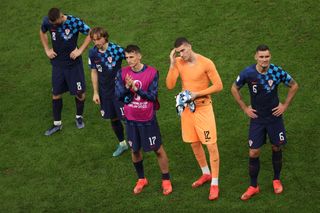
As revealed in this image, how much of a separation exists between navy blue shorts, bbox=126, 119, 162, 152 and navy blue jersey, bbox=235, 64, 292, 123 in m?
1.41

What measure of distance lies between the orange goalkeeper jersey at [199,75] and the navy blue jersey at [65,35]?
8.34ft

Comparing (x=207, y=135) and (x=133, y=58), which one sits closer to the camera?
(x=133, y=58)

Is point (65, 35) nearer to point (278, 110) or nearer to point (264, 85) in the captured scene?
point (264, 85)

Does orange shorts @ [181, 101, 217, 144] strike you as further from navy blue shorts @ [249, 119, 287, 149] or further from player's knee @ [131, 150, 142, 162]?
player's knee @ [131, 150, 142, 162]

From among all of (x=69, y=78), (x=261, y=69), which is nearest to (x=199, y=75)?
(x=261, y=69)

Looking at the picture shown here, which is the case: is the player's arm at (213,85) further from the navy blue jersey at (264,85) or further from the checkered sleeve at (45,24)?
the checkered sleeve at (45,24)

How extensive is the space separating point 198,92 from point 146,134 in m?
1.02

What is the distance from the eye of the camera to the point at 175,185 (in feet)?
31.5

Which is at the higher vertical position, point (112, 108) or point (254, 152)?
point (112, 108)

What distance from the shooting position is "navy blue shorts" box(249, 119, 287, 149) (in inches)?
343

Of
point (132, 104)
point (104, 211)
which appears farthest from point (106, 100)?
point (104, 211)

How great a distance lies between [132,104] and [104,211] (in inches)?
65.9

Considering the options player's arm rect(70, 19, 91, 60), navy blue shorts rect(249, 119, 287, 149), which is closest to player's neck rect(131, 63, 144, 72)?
navy blue shorts rect(249, 119, 287, 149)

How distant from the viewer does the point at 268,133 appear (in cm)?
875
